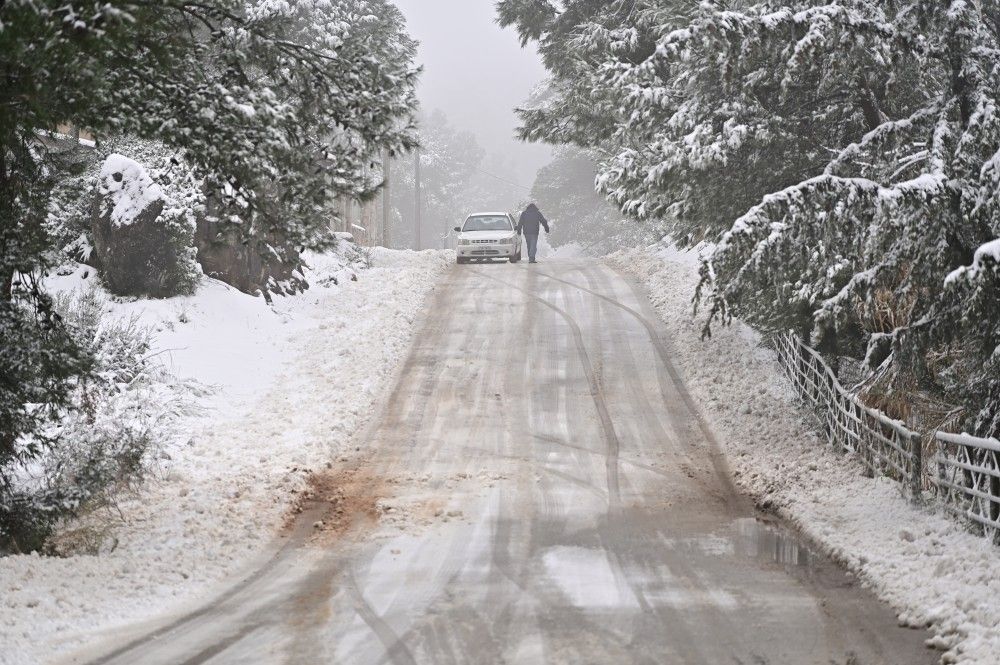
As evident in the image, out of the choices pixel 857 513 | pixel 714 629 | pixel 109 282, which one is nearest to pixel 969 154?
pixel 857 513

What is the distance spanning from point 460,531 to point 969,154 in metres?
6.25

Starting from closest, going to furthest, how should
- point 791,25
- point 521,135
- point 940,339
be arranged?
point 940,339, point 791,25, point 521,135

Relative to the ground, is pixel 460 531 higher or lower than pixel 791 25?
lower

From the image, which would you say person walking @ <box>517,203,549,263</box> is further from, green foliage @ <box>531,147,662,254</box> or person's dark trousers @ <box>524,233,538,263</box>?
green foliage @ <box>531,147,662,254</box>

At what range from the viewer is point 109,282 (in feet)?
58.5

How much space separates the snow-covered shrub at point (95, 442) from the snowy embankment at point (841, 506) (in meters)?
6.86

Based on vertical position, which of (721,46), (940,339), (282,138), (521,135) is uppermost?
(521,135)

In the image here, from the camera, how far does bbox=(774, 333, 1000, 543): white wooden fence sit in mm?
8195

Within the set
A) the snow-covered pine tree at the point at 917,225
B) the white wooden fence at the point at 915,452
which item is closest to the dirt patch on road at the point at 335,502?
the snow-covered pine tree at the point at 917,225

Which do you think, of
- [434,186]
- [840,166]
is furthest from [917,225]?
[434,186]

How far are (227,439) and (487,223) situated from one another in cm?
1969

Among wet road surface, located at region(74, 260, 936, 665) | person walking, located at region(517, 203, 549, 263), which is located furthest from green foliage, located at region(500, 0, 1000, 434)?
person walking, located at region(517, 203, 549, 263)

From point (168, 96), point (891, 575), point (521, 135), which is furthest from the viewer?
point (521, 135)

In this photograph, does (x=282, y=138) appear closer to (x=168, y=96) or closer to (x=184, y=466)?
(x=168, y=96)
